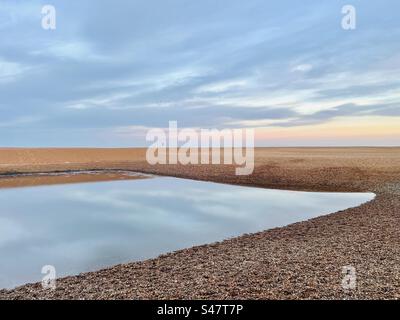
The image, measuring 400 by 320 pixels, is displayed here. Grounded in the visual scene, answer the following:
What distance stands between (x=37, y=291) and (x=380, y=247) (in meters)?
10.5

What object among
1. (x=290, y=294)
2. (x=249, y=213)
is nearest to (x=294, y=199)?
(x=249, y=213)

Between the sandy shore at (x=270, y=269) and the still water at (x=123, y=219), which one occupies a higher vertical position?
the sandy shore at (x=270, y=269)

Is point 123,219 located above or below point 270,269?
below

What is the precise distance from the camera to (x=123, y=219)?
20.6m

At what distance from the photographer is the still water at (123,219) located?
13438 mm

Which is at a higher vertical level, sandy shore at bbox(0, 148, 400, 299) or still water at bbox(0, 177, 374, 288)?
sandy shore at bbox(0, 148, 400, 299)

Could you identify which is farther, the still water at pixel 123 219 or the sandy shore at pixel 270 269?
the still water at pixel 123 219

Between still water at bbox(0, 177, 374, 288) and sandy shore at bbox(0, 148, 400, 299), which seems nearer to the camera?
sandy shore at bbox(0, 148, 400, 299)

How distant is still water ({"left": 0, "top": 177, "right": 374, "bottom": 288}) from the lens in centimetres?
1344

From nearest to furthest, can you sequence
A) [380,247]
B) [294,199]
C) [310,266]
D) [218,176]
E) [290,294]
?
[290,294]
[310,266]
[380,247]
[294,199]
[218,176]

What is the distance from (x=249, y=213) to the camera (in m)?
21.5

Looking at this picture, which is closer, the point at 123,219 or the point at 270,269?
the point at 270,269

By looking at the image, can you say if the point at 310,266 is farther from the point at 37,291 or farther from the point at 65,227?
the point at 65,227
